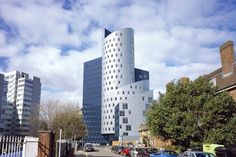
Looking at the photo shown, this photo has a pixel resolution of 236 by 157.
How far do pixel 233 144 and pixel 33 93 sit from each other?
159042 mm

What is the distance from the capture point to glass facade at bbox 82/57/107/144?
558ft

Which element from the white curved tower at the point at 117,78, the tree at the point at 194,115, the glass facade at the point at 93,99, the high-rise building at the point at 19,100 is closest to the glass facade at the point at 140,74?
the white curved tower at the point at 117,78

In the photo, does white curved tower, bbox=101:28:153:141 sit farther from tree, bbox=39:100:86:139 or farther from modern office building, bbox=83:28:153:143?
tree, bbox=39:100:86:139

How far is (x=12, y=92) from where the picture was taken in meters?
175

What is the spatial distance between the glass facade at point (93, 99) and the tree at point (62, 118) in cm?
9566

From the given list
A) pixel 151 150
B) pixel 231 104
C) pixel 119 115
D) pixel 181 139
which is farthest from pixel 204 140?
pixel 119 115

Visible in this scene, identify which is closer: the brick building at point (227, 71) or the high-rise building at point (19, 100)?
the brick building at point (227, 71)

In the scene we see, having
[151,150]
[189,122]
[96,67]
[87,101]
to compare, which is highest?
[96,67]

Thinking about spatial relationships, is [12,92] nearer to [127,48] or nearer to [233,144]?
[127,48]

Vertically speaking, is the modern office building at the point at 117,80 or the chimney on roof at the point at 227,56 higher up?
the modern office building at the point at 117,80

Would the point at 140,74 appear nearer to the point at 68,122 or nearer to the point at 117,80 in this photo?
the point at 117,80

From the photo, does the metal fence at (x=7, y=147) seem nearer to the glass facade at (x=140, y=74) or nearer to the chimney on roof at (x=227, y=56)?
the chimney on roof at (x=227, y=56)

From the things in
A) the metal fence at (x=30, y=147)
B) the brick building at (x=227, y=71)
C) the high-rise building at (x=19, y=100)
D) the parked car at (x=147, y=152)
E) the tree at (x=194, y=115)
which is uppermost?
the high-rise building at (x=19, y=100)

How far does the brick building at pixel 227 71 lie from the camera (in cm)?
3600
